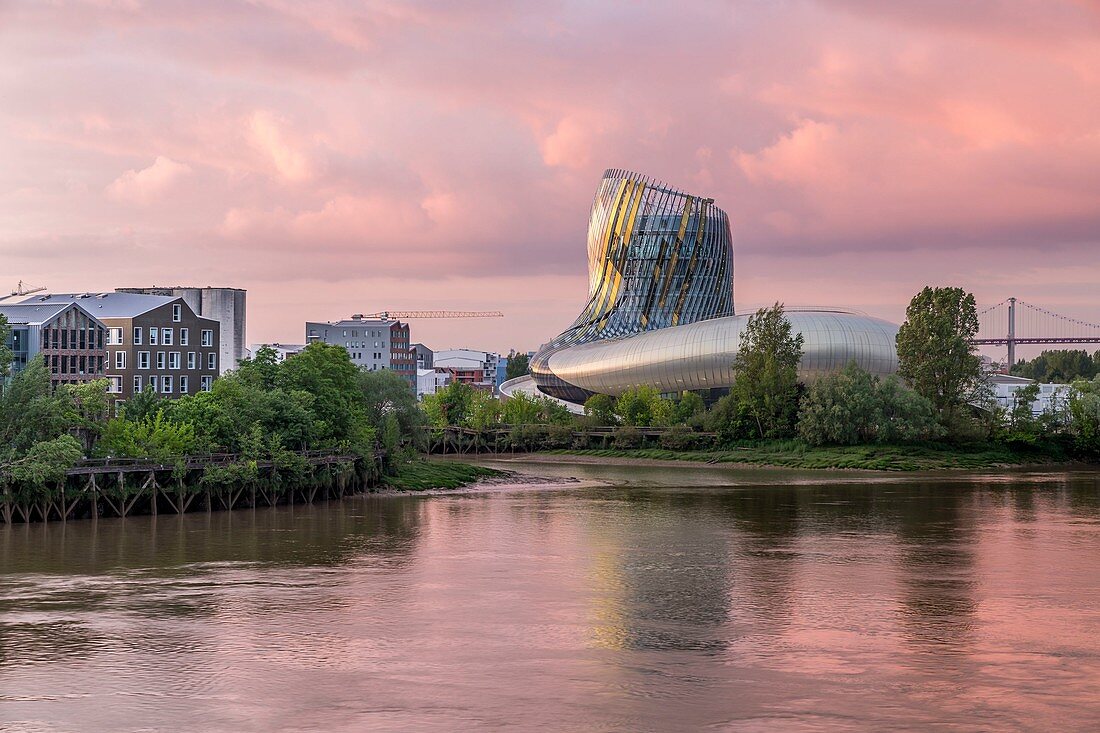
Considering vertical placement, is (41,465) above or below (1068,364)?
below

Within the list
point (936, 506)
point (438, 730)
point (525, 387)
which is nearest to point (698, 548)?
point (936, 506)

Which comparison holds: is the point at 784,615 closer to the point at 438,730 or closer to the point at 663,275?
the point at 438,730

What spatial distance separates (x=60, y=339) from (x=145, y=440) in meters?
30.1

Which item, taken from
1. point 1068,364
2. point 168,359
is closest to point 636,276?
point 168,359

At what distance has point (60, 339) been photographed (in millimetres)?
76625

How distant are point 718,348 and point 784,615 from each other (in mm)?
72808

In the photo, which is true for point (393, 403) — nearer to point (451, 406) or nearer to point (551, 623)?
point (451, 406)

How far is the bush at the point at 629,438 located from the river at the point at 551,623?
1789 inches

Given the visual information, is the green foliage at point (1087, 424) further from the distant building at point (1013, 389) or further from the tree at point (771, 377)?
the tree at point (771, 377)

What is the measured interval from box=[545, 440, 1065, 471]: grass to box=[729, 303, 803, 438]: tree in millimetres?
1665

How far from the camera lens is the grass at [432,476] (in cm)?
6275

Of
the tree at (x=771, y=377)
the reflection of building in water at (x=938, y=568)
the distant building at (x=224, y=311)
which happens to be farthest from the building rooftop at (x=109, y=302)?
the reflection of building in water at (x=938, y=568)

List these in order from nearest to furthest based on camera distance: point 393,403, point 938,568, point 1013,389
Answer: point 938,568, point 393,403, point 1013,389

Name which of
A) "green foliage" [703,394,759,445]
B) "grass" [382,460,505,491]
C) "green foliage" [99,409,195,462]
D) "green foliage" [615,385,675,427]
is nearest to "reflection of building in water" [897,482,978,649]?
"grass" [382,460,505,491]
